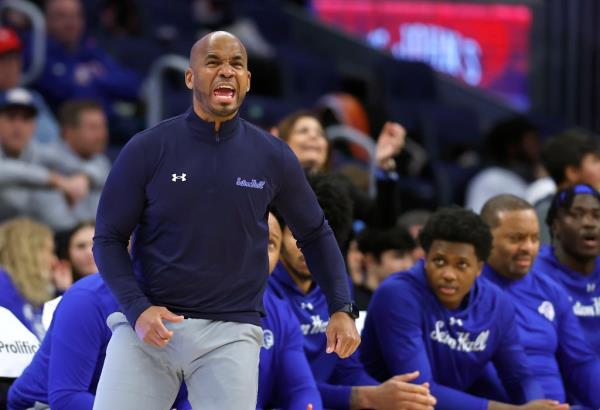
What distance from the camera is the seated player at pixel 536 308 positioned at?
5559 millimetres

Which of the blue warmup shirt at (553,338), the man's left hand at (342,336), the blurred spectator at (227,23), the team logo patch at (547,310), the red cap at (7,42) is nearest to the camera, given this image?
the man's left hand at (342,336)

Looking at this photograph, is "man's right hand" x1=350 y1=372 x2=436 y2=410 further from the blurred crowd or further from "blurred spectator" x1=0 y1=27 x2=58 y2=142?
"blurred spectator" x1=0 y1=27 x2=58 y2=142

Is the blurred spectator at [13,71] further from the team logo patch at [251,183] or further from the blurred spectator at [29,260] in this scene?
the team logo patch at [251,183]

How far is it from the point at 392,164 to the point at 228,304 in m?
2.68

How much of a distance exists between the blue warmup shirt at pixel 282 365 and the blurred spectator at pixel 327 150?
1303 mm

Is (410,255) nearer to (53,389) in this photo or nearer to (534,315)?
(534,315)

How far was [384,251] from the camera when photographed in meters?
6.67

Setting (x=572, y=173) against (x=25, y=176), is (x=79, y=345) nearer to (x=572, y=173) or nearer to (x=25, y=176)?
(x=25, y=176)

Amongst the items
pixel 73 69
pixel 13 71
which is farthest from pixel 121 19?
pixel 13 71

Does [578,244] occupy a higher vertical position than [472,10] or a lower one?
lower

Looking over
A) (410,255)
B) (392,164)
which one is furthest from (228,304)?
(410,255)

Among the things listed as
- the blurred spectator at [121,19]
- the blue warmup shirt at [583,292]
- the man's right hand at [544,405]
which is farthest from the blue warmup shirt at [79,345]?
the blurred spectator at [121,19]

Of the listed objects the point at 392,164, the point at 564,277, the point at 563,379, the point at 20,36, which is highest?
the point at 20,36

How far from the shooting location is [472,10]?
39.4ft
